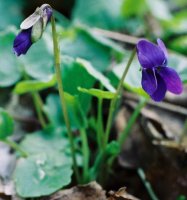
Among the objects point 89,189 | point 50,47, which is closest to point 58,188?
point 89,189

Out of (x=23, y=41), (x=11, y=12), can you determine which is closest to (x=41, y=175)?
(x=23, y=41)

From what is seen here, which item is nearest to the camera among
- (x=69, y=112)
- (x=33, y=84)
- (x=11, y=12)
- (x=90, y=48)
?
(x=33, y=84)

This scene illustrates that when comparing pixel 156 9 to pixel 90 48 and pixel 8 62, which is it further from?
pixel 8 62

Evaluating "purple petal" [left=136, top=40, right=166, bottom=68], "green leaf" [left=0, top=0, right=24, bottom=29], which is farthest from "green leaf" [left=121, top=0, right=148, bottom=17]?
"purple petal" [left=136, top=40, right=166, bottom=68]

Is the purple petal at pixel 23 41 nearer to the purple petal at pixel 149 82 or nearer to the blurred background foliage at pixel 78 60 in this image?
the blurred background foliage at pixel 78 60

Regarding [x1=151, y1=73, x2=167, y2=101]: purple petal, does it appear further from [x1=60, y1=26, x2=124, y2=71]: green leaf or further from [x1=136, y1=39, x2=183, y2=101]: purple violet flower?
→ [x1=60, y1=26, x2=124, y2=71]: green leaf

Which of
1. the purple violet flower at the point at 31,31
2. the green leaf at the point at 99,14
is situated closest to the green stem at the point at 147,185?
the purple violet flower at the point at 31,31
